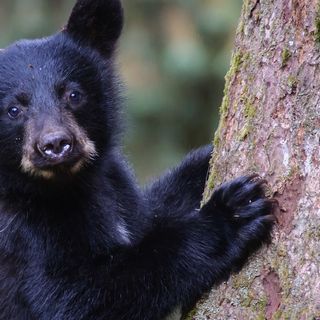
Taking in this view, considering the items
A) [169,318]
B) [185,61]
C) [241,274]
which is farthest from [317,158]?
[185,61]

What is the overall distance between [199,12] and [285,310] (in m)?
8.04

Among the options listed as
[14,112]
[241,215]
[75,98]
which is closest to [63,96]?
[75,98]

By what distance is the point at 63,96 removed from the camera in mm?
5137

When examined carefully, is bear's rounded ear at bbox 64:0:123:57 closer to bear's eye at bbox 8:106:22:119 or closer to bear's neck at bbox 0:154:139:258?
bear's eye at bbox 8:106:22:119

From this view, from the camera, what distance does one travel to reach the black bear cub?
4.62m

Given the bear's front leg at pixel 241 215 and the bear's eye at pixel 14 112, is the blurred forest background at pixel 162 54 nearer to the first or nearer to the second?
the bear's eye at pixel 14 112

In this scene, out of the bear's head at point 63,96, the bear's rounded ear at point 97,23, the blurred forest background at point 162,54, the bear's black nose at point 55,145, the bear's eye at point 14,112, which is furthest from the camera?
the blurred forest background at point 162,54

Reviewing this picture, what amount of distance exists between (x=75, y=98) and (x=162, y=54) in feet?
21.9

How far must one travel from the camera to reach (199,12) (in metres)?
11.7

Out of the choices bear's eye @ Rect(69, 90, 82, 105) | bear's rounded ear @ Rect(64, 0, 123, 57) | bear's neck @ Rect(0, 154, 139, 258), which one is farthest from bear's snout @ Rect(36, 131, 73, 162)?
bear's rounded ear @ Rect(64, 0, 123, 57)

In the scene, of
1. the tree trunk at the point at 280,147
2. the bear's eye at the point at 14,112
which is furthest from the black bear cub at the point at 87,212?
the tree trunk at the point at 280,147

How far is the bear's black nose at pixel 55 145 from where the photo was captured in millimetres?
4738

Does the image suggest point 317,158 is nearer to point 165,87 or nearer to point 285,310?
point 285,310

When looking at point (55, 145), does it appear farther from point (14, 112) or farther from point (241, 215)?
point (241, 215)
